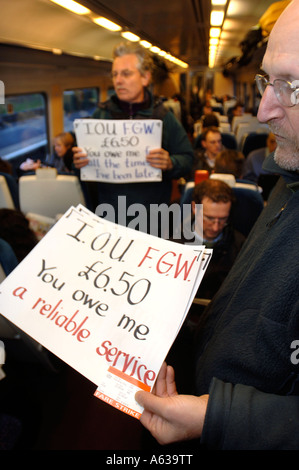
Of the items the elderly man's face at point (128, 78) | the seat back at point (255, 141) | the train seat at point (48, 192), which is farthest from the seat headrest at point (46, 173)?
the seat back at point (255, 141)

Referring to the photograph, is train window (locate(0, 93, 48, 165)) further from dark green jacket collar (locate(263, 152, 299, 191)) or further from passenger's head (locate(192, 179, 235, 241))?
dark green jacket collar (locate(263, 152, 299, 191))

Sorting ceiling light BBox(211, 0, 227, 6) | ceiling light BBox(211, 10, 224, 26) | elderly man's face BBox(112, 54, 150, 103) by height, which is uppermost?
ceiling light BBox(211, 10, 224, 26)

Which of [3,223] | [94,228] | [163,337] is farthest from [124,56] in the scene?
[163,337]

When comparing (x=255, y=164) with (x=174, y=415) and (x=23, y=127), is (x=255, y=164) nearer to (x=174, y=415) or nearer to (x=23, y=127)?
(x=23, y=127)

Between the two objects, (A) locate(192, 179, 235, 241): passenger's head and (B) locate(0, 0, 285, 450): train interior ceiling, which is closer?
(B) locate(0, 0, 285, 450): train interior ceiling

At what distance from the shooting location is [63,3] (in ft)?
7.64

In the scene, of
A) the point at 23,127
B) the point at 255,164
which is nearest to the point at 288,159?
the point at 255,164

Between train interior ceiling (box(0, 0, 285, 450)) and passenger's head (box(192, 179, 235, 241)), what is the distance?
1179mm

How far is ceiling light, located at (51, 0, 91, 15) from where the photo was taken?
230 cm

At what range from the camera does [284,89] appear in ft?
2.58

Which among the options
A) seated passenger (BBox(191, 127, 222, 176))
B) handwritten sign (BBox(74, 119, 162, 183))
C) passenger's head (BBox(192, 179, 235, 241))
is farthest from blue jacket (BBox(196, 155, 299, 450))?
seated passenger (BBox(191, 127, 222, 176))

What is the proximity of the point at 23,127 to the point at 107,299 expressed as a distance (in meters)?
4.09

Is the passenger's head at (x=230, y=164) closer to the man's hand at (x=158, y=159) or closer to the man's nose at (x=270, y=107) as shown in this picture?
the man's hand at (x=158, y=159)

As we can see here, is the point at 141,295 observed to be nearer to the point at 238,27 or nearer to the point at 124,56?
the point at 124,56
